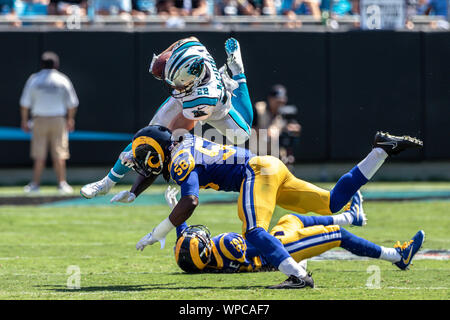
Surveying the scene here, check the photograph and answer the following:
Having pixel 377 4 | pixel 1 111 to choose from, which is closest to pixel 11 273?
pixel 1 111

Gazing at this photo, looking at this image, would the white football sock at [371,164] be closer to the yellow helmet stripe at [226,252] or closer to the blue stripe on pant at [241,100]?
the yellow helmet stripe at [226,252]

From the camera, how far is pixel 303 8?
1478cm

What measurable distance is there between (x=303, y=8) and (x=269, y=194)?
30.7ft

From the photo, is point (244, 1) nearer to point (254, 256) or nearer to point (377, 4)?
point (377, 4)

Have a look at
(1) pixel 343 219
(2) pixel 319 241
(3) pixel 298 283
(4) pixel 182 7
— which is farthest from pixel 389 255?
(4) pixel 182 7

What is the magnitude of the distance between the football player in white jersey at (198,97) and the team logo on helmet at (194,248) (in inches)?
28.0

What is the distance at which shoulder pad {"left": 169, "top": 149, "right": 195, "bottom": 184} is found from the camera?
574cm

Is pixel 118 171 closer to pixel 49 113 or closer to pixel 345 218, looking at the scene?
pixel 345 218

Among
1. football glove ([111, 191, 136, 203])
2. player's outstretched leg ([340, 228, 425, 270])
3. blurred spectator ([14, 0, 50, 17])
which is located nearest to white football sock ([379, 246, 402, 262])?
player's outstretched leg ([340, 228, 425, 270])

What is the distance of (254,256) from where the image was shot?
21.1 feet

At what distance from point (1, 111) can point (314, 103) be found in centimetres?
505

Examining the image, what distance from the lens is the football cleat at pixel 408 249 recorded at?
6.30m

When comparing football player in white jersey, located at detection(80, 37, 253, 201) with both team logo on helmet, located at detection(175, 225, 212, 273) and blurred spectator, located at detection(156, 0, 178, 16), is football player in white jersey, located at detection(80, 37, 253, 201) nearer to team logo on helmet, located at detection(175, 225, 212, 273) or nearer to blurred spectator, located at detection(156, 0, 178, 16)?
team logo on helmet, located at detection(175, 225, 212, 273)

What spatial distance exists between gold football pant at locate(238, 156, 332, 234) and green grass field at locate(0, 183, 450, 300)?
474 mm
